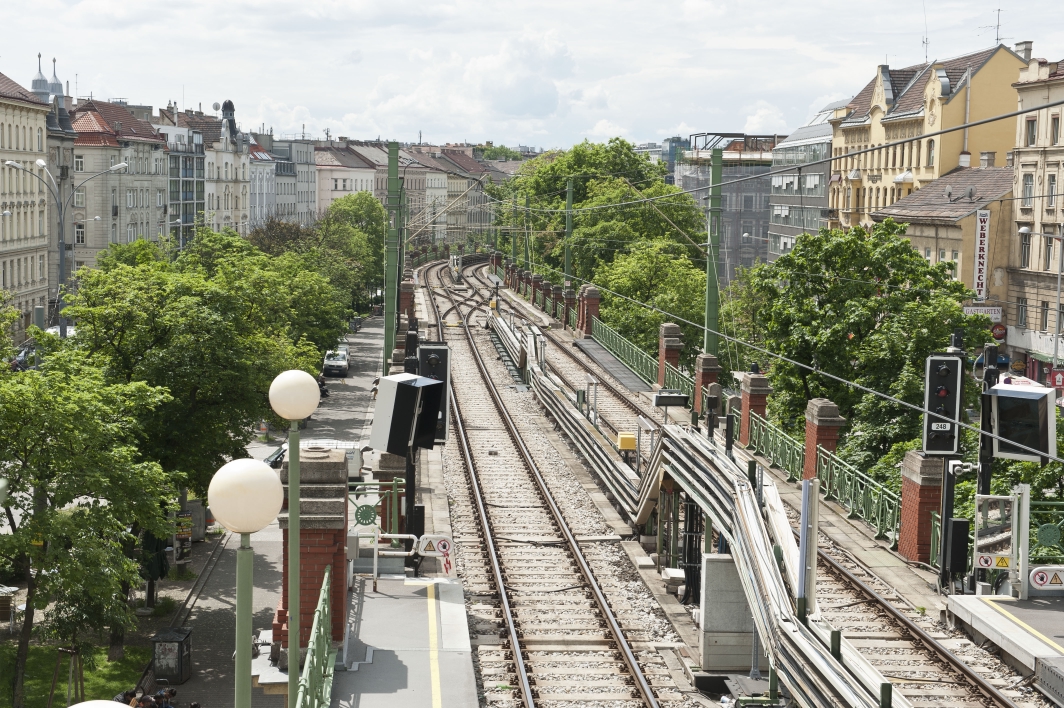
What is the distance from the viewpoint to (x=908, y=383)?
2723 centimetres

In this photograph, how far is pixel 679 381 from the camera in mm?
37750

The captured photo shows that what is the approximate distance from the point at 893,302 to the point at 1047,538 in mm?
13326

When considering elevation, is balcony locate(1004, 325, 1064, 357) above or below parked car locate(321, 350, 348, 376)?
above

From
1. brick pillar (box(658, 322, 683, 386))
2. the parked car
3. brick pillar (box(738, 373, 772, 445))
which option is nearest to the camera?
brick pillar (box(738, 373, 772, 445))

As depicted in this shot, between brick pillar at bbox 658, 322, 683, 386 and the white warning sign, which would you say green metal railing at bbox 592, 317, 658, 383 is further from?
the white warning sign

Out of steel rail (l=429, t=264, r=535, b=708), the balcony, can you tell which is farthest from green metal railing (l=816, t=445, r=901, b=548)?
the balcony

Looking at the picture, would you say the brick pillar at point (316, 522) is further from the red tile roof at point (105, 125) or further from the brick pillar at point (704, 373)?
the red tile roof at point (105, 125)

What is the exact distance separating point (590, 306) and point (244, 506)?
47.9 metres

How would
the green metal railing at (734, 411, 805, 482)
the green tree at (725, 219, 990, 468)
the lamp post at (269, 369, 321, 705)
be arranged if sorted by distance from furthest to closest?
the green tree at (725, 219, 990, 468), the green metal railing at (734, 411, 805, 482), the lamp post at (269, 369, 321, 705)

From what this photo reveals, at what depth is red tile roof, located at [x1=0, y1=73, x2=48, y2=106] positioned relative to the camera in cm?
6525

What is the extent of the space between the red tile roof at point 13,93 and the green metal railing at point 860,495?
52575 millimetres

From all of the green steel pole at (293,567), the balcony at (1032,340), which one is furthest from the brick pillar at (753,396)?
the balcony at (1032,340)

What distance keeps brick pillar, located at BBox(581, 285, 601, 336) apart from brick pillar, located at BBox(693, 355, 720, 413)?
2001 cm

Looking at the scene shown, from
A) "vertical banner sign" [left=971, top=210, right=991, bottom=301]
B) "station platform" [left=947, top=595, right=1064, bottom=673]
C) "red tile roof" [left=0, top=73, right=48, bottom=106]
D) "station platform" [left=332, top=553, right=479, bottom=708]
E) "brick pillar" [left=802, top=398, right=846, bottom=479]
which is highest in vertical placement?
"red tile roof" [left=0, top=73, right=48, bottom=106]
